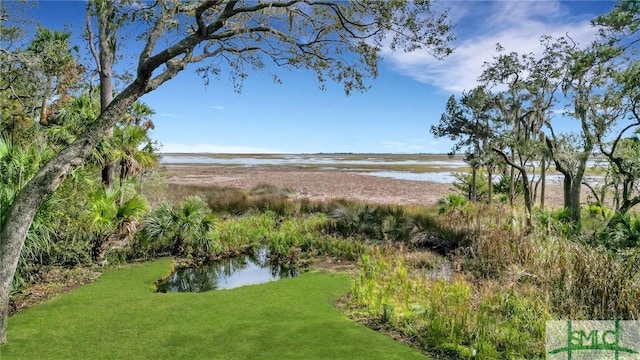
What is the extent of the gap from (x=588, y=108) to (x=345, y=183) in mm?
26182

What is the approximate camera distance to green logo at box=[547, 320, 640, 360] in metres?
5.79

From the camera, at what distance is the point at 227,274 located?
1205cm

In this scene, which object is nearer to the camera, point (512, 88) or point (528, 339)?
point (528, 339)

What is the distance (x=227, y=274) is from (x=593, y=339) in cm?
874

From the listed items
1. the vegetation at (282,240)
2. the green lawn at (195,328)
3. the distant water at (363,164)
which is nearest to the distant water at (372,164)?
the distant water at (363,164)

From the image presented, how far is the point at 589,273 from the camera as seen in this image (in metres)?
6.87

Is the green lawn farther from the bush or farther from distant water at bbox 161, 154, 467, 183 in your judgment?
distant water at bbox 161, 154, 467, 183

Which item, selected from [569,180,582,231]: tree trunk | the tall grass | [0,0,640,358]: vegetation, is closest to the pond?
[0,0,640,358]: vegetation

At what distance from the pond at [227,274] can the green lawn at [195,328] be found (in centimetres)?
179

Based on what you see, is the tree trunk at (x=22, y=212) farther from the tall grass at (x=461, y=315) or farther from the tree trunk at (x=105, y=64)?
the tree trunk at (x=105, y=64)

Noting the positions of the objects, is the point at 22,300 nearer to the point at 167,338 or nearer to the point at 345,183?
the point at 167,338

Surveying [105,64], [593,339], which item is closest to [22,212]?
[593,339]

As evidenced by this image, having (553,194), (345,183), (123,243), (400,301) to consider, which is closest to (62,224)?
(123,243)

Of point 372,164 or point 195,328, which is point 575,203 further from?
point 372,164
